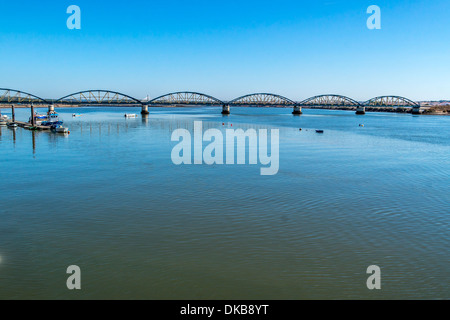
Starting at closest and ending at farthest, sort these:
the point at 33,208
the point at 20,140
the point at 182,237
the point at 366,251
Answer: the point at 366,251 < the point at 182,237 < the point at 33,208 < the point at 20,140

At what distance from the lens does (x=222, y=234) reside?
1365cm

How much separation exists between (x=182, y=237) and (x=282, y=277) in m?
4.54

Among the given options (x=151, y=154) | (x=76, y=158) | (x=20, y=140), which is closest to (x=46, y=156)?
(x=76, y=158)

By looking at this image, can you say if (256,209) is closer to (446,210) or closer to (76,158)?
(446,210)

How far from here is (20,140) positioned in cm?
4809

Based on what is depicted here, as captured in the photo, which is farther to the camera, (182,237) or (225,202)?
(225,202)

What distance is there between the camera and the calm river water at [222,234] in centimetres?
1012

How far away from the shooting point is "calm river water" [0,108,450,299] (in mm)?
10125

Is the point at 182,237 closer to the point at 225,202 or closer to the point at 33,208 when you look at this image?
the point at 225,202

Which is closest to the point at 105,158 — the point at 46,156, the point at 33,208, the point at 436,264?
the point at 46,156

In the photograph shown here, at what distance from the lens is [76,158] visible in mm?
32625
